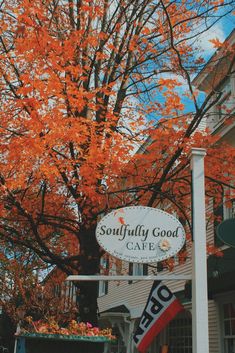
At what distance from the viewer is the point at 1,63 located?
9.91m

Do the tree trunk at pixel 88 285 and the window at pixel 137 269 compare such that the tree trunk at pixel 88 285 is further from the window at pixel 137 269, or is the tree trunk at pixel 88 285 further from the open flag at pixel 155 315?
the window at pixel 137 269

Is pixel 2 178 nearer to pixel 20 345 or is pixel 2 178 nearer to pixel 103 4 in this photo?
pixel 20 345

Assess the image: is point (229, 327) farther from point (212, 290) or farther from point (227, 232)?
point (227, 232)

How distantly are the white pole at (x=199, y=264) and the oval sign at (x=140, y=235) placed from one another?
0.74ft

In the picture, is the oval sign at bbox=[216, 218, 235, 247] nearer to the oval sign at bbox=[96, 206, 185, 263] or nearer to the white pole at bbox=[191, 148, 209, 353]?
the white pole at bbox=[191, 148, 209, 353]

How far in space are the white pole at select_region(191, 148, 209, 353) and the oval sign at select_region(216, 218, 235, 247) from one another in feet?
0.54

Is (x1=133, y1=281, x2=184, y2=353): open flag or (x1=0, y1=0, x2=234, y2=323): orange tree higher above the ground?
(x1=0, y1=0, x2=234, y2=323): orange tree

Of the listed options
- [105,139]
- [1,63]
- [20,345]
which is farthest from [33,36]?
[20,345]

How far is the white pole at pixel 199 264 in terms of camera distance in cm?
419

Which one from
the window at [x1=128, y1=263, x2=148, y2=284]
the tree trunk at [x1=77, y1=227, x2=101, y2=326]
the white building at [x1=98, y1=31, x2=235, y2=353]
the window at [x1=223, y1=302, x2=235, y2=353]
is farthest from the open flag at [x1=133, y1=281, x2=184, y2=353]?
the window at [x1=128, y1=263, x2=148, y2=284]

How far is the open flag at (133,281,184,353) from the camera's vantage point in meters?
5.58

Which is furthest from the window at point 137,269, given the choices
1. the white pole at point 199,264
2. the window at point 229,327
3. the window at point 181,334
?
the white pole at point 199,264

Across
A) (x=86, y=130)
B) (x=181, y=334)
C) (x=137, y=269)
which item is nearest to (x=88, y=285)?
(x=86, y=130)

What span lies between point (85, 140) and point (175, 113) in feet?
8.83
